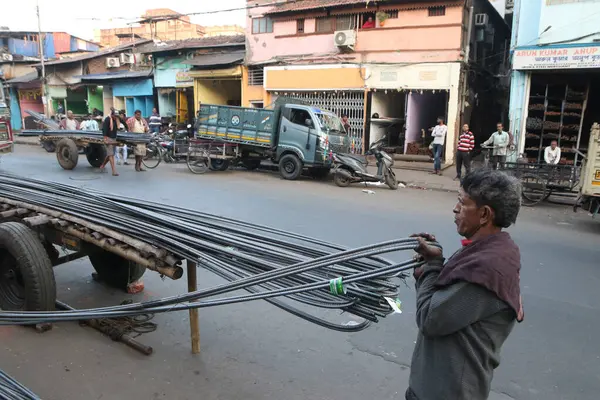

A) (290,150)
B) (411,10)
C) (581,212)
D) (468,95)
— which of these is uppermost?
(411,10)

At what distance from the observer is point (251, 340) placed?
3.70 metres

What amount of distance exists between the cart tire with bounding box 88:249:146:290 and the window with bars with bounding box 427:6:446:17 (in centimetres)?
1446

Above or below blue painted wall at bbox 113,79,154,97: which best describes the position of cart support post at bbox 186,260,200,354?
below

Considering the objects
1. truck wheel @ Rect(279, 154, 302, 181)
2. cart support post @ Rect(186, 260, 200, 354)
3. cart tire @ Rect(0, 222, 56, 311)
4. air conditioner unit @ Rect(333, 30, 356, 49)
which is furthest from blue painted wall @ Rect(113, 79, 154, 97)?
cart support post @ Rect(186, 260, 200, 354)

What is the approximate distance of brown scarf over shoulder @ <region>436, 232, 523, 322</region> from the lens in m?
1.46

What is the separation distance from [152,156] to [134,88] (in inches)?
435

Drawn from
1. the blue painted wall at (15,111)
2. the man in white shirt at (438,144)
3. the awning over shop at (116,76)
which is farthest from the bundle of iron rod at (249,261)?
the blue painted wall at (15,111)

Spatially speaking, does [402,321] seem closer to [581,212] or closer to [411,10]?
[581,212]

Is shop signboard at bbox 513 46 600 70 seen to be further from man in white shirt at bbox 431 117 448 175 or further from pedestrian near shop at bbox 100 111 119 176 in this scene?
pedestrian near shop at bbox 100 111 119 176

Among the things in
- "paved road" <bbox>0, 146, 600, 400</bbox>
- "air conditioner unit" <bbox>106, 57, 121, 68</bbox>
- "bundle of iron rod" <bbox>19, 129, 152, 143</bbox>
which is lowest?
"paved road" <bbox>0, 146, 600, 400</bbox>

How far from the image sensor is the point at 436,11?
50.9ft

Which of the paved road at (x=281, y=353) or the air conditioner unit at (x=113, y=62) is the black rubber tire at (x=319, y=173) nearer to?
the paved road at (x=281, y=353)

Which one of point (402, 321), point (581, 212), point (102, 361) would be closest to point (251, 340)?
point (102, 361)

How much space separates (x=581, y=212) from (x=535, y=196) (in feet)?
3.22
